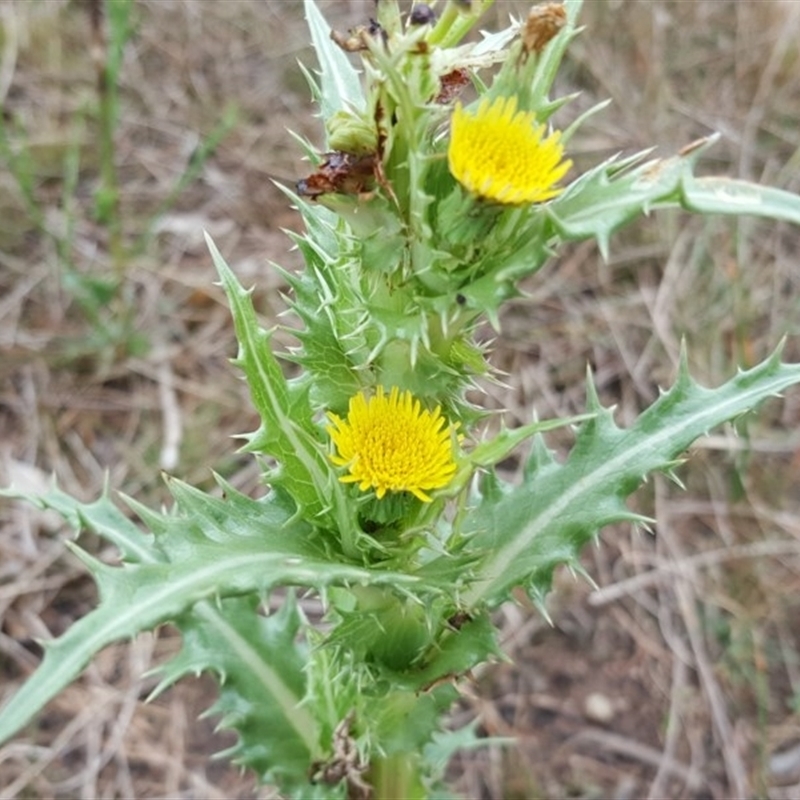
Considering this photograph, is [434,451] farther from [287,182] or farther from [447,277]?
[287,182]

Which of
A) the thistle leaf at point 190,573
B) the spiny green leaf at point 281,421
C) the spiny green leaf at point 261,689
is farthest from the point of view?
the spiny green leaf at point 261,689

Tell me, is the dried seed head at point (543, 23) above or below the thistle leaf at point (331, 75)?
above

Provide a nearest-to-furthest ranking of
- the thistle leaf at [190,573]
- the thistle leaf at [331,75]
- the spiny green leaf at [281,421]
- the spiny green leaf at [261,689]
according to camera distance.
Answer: the thistle leaf at [190,573], the spiny green leaf at [281,421], the thistle leaf at [331,75], the spiny green leaf at [261,689]

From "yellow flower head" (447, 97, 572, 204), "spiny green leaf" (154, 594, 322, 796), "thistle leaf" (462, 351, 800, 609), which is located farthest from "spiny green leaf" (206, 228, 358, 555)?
"spiny green leaf" (154, 594, 322, 796)

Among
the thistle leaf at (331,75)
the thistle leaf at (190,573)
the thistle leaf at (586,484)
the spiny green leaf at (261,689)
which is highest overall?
the thistle leaf at (331,75)

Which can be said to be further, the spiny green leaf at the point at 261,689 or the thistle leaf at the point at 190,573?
the spiny green leaf at the point at 261,689

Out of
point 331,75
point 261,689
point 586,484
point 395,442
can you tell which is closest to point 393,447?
point 395,442

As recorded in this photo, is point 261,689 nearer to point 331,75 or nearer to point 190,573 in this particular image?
point 190,573

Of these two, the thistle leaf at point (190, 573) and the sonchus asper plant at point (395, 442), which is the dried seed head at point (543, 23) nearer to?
the sonchus asper plant at point (395, 442)

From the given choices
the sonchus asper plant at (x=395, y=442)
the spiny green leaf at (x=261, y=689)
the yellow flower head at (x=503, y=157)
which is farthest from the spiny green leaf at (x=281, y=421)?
the spiny green leaf at (x=261, y=689)
